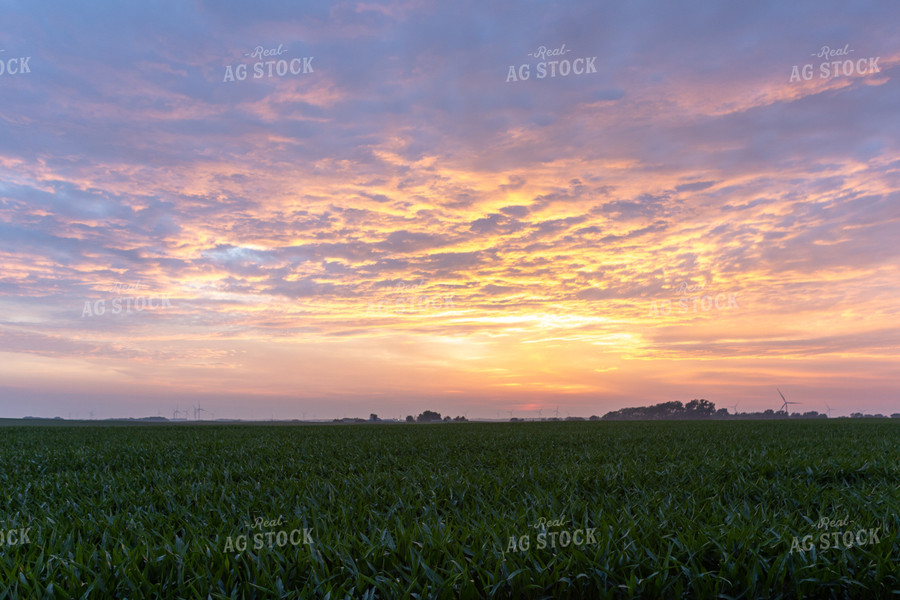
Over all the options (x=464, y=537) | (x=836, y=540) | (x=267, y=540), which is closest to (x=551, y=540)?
(x=464, y=537)

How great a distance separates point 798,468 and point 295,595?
11.8 metres

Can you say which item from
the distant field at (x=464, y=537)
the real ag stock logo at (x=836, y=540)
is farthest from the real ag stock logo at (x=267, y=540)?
the real ag stock logo at (x=836, y=540)

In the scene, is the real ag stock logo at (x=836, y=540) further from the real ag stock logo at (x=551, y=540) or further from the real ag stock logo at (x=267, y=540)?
the real ag stock logo at (x=267, y=540)

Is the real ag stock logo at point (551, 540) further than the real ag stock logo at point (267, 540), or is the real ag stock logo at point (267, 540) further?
the real ag stock logo at point (267, 540)

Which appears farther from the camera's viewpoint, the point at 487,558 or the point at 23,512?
the point at 23,512

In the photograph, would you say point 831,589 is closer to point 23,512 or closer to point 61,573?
point 61,573

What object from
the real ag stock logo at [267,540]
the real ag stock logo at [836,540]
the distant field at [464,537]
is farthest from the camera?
the real ag stock logo at [267,540]

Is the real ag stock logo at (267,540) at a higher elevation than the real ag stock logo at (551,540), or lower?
lower

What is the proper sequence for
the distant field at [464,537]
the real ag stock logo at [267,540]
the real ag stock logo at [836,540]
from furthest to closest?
1. the real ag stock logo at [267,540]
2. the real ag stock logo at [836,540]
3. the distant field at [464,537]

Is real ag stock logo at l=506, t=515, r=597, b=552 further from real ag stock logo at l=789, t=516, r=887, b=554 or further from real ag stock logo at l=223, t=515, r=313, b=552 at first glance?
real ag stock logo at l=223, t=515, r=313, b=552

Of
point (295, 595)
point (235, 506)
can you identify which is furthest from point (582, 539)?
point (235, 506)

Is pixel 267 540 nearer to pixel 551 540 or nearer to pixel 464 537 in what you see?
pixel 464 537

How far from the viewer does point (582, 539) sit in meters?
4.84

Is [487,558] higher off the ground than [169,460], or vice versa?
[487,558]
